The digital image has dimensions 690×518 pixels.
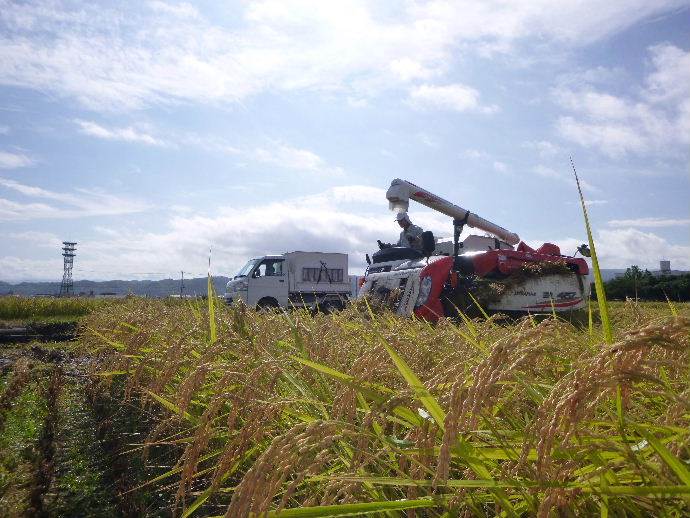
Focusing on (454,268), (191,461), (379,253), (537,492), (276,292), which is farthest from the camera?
(276,292)

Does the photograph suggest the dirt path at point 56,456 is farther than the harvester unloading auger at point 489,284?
No

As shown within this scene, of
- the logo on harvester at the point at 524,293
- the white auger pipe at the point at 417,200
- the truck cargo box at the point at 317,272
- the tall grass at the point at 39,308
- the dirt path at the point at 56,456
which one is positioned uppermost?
the white auger pipe at the point at 417,200

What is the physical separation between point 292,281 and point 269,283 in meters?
1.38

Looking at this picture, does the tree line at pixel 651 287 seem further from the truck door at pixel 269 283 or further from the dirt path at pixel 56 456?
the dirt path at pixel 56 456

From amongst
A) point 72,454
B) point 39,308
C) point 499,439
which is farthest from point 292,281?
point 499,439

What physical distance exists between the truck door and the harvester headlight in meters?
13.4

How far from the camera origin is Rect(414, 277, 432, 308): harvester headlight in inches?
369

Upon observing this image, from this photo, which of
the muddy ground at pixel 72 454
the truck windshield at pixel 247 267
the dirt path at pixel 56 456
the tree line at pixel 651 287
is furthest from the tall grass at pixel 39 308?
the tree line at pixel 651 287

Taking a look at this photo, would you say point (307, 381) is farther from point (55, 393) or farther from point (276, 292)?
point (276, 292)

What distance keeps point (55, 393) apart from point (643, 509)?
5.61m

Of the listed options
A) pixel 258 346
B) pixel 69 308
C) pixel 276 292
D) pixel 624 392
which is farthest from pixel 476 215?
pixel 69 308

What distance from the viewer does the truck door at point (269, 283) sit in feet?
73.1

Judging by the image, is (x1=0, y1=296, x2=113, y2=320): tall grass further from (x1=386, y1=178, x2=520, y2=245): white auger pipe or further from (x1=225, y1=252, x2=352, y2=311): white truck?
(x1=386, y1=178, x2=520, y2=245): white auger pipe

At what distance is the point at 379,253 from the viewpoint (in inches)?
505
